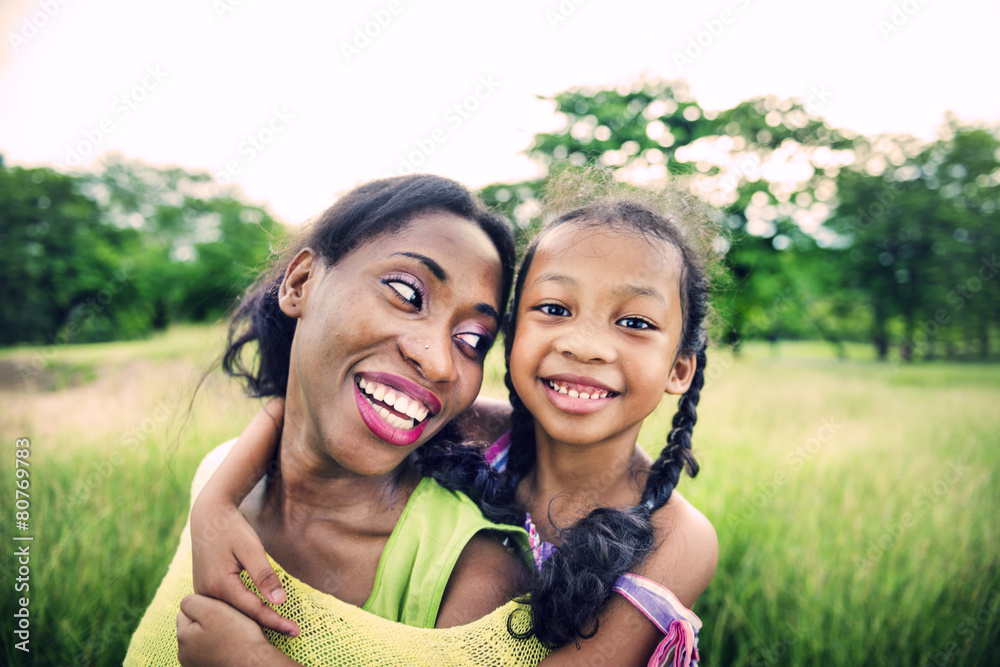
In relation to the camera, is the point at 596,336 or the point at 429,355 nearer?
the point at 429,355

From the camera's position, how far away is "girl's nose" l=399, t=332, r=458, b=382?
154cm

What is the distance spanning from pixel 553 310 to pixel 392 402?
0.64 meters

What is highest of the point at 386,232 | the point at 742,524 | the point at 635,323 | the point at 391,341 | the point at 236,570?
the point at 386,232

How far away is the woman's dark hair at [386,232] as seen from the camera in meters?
1.70

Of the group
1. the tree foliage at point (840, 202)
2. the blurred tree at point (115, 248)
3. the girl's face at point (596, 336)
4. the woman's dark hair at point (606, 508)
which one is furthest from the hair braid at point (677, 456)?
the tree foliage at point (840, 202)

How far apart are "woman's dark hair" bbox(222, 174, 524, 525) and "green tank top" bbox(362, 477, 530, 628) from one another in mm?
→ 86

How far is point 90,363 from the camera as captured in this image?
680 cm

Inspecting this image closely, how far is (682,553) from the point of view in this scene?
1.69 m

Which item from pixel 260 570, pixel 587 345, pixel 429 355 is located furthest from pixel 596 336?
pixel 260 570

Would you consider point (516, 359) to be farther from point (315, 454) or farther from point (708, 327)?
point (708, 327)

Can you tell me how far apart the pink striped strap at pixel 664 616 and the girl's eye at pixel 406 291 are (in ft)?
3.46

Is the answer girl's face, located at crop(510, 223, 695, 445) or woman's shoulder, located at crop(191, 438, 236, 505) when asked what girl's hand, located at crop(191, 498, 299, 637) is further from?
girl's face, located at crop(510, 223, 695, 445)

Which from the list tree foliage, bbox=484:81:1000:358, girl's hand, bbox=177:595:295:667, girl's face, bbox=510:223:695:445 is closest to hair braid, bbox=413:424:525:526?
girl's face, bbox=510:223:695:445

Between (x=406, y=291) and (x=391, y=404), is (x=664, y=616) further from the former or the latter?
(x=406, y=291)
